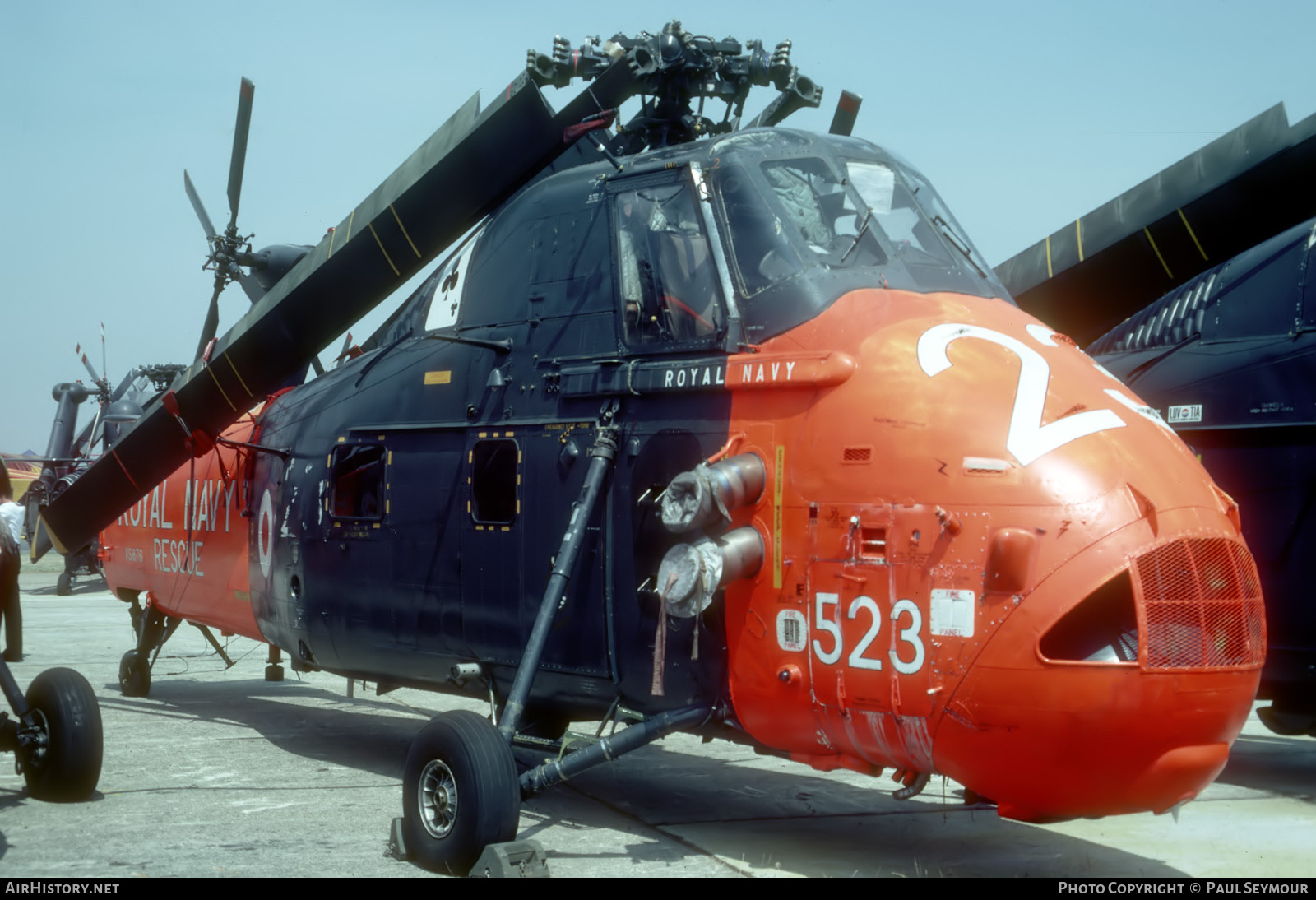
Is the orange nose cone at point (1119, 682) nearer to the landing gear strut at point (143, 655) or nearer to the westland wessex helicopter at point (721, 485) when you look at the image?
the westland wessex helicopter at point (721, 485)

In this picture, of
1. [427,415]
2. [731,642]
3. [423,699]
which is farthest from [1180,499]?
[423,699]

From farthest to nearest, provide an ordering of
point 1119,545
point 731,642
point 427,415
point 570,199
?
point 427,415 → point 570,199 → point 731,642 → point 1119,545

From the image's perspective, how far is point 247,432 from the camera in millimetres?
10898

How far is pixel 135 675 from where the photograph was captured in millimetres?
12727

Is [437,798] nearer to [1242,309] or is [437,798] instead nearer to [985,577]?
[985,577]

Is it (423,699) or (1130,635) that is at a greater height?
(1130,635)

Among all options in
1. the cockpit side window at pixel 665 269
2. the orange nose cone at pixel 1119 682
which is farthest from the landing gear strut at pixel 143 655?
the orange nose cone at pixel 1119 682

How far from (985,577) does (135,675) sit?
10123 mm

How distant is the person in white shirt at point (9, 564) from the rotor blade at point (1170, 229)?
27.6 ft

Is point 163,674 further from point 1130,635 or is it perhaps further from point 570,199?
point 1130,635

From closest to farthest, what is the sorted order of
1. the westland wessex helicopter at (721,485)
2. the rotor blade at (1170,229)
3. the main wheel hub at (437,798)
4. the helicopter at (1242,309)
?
the westland wessex helicopter at (721,485) < the main wheel hub at (437,798) < the rotor blade at (1170,229) < the helicopter at (1242,309)

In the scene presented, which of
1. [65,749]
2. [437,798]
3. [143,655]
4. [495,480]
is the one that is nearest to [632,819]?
[437,798]

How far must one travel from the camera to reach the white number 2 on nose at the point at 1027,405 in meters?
5.38

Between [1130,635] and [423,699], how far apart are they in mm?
9717
